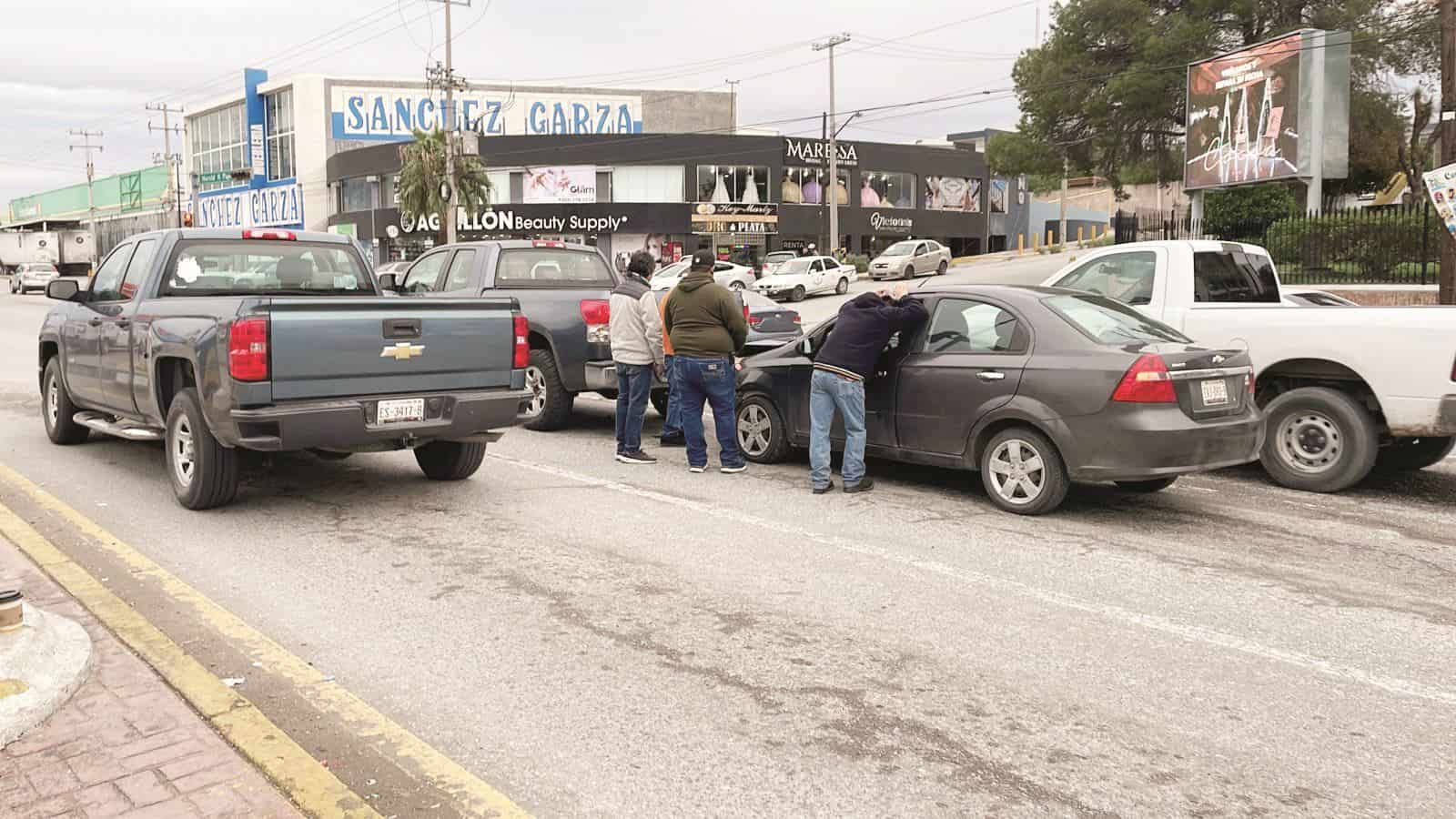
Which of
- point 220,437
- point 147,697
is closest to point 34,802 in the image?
point 147,697

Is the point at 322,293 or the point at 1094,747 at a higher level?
the point at 322,293

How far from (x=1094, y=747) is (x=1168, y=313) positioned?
635 cm

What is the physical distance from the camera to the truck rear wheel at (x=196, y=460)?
7066mm

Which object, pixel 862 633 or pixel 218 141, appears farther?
pixel 218 141

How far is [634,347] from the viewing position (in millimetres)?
9469

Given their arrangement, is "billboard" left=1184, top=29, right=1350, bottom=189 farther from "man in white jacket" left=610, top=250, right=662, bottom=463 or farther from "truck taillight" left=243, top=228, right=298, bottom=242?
"truck taillight" left=243, top=228, right=298, bottom=242

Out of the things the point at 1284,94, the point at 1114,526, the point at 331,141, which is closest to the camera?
the point at 1114,526

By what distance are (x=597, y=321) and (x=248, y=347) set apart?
4.52m

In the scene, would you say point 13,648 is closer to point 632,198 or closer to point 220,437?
point 220,437

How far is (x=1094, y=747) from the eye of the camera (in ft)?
12.7

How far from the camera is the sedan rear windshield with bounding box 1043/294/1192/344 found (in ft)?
24.3

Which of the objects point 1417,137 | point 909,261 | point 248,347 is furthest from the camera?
point 909,261

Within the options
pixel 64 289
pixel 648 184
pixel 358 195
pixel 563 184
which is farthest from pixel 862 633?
pixel 358 195

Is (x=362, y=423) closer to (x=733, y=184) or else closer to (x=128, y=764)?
(x=128, y=764)
